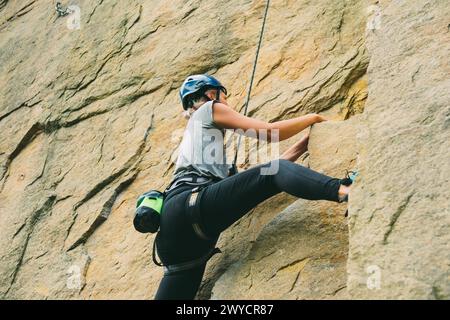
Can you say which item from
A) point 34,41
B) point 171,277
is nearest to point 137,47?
point 34,41

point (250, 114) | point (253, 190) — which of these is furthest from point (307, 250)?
point (250, 114)

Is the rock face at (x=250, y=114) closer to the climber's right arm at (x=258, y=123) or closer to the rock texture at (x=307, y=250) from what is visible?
the rock texture at (x=307, y=250)

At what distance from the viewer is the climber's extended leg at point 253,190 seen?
5164mm

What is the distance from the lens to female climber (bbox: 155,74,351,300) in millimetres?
5277

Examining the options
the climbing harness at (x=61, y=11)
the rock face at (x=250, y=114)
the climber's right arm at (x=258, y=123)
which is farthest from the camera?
the climbing harness at (x=61, y=11)

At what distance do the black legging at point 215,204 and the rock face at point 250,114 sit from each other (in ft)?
0.98

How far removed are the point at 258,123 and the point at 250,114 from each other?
5.50ft

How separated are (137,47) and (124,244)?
3.21 metres

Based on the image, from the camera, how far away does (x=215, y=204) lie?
548 cm

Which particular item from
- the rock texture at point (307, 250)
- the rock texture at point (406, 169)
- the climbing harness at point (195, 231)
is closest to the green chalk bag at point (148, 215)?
the climbing harness at point (195, 231)

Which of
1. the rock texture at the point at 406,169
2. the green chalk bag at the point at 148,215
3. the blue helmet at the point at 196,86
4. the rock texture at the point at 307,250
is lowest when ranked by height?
the rock texture at the point at 307,250

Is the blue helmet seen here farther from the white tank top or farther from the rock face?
the rock face

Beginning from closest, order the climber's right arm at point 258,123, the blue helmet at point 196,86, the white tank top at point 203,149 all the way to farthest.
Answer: the climber's right arm at point 258,123, the white tank top at point 203,149, the blue helmet at point 196,86

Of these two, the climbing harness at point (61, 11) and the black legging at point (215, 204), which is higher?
the climbing harness at point (61, 11)
